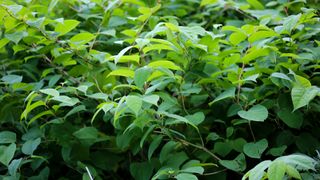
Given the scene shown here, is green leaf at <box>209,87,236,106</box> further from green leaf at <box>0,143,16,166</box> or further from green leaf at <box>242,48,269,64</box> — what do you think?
green leaf at <box>0,143,16,166</box>

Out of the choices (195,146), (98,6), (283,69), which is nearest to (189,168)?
(195,146)

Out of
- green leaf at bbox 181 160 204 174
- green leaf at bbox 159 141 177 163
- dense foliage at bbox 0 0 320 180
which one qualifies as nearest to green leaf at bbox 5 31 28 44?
dense foliage at bbox 0 0 320 180

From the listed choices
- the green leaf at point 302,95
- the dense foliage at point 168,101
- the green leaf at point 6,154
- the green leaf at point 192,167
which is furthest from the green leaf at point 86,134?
the green leaf at point 302,95

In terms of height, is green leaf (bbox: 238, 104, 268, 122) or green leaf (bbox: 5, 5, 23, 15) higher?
green leaf (bbox: 5, 5, 23, 15)

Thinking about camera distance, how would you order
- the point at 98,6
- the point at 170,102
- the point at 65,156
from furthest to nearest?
the point at 98,6
the point at 65,156
the point at 170,102

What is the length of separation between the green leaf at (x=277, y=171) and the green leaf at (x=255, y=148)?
36cm

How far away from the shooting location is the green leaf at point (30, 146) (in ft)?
5.44

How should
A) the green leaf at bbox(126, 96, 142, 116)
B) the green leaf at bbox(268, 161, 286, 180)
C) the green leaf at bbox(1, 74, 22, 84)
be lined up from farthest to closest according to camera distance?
the green leaf at bbox(1, 74, 22, 84), the green leaf at bbox(126, 96, 142, 116), the green leaf at bbox(268, 161, 286, 180)

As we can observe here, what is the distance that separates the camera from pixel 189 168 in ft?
4.86

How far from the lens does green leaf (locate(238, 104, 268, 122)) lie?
1.50m

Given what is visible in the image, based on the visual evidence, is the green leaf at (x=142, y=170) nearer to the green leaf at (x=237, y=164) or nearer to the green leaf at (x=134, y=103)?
the green leaf at (x=237, y=164)

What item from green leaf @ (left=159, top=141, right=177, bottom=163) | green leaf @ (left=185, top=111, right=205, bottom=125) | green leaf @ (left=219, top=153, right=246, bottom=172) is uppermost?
green leaf @ (left=185, top=111, right=205, bottom=125)

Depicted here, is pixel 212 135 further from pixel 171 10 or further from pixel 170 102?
pixel 171 10

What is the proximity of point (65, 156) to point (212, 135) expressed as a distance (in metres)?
0.60
